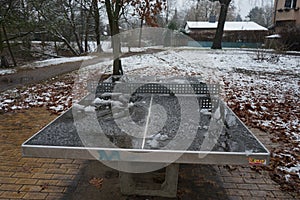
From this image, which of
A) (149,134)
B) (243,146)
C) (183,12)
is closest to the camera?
(243,146)

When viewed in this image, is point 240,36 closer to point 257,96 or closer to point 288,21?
point 288,21

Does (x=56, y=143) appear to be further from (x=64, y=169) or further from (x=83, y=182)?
(x=64, y=169)

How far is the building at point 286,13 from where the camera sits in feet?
79.5

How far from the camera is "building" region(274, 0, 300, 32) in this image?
24.2 meters

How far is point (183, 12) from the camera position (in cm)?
5362

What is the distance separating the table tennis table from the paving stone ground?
0.32m

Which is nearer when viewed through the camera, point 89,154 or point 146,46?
point 89,154

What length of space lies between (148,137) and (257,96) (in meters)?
4.99

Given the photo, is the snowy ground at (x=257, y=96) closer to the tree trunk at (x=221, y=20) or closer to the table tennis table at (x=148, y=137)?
the table tennis table at (x=148, y=137)

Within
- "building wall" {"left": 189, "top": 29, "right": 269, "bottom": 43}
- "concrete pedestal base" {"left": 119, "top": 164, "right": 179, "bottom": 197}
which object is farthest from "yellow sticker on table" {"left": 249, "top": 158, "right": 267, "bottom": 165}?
"building wall" {"left": 189, "top": 29, "right": 269, "bottom": 43}

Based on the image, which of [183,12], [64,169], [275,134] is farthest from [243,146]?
[183,12]

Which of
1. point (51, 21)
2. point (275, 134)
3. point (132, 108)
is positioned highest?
point (51, 21)

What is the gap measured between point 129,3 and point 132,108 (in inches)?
195

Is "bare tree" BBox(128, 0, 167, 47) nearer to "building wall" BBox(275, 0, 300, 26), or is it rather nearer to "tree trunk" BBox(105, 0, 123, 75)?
"tree trunk" BBox(105, 0, 123, 75)
